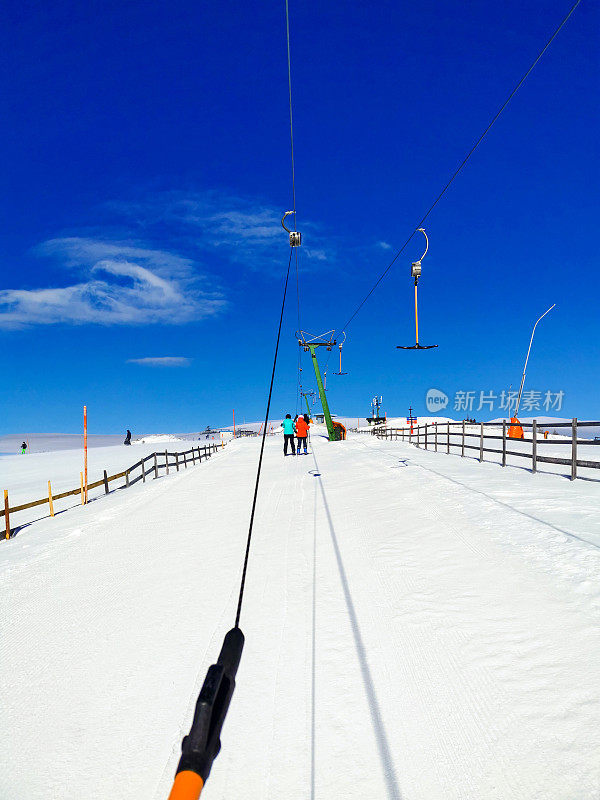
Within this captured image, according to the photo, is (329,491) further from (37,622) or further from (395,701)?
(395,701)

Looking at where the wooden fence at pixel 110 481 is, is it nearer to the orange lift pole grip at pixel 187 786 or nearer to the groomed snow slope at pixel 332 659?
the groomed snow slope at pixel 332 659

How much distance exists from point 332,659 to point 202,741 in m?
2.89

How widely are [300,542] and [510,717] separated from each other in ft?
15.7

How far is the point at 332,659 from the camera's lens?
423cm

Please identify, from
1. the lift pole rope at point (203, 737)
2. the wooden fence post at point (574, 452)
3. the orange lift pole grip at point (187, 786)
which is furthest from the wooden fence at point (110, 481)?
the wooden fence post at point (574, 452)

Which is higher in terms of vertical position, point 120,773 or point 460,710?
point 460,710

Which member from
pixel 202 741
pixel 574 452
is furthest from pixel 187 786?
pixel 574 452

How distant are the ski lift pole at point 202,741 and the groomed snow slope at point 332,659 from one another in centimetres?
160

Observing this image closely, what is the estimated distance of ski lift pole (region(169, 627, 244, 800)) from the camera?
153 cm

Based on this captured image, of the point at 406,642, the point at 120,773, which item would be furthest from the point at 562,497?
the point at 120,773

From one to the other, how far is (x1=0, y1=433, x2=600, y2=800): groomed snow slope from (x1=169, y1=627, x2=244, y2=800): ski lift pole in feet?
5.24

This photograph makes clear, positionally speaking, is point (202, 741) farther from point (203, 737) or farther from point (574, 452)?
point (574, 452)

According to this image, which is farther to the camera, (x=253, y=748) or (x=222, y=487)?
(x=222, y=487)

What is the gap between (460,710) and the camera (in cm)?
347
